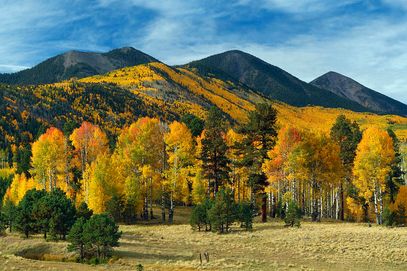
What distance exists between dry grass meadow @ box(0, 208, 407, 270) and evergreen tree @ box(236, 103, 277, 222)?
6.46 metres

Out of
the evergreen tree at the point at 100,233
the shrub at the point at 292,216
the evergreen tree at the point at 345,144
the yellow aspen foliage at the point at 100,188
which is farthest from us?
the evergreen tree at the point at 345,144

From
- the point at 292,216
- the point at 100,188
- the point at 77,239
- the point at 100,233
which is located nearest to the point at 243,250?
the point at 292,216

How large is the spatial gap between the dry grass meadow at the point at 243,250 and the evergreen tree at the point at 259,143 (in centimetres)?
646

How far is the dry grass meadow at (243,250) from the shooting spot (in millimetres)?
32938

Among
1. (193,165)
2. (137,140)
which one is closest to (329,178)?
(193,165)

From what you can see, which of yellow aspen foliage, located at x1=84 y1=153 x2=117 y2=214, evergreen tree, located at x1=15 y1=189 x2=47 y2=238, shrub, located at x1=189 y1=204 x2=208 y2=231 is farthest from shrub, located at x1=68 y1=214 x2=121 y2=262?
yellow aspen foliage, located at x1=84 y1=153 x2=117 y2=214

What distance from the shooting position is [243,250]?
38.6 metres

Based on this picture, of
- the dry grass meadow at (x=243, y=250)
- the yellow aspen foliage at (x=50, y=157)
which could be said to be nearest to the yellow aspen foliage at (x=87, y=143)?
the yellow aspen foliage at (x=50, y=157)

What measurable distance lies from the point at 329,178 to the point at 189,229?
20.0 meters

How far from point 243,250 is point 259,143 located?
63.4 feet

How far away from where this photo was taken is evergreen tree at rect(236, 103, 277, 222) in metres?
52.9

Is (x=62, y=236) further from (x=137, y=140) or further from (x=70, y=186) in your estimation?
(x=70, y=186)

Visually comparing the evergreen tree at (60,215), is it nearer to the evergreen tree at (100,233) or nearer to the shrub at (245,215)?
the evergreen tree at (100,233)

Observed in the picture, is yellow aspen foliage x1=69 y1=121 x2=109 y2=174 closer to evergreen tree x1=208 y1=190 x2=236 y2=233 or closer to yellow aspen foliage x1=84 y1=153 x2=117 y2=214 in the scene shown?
yellow aspen foliage x1=84 y1=153 x2=117 y2=214
